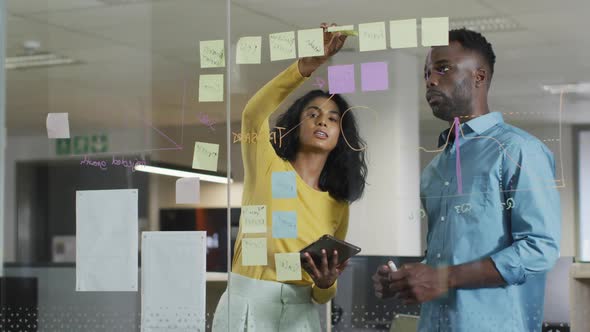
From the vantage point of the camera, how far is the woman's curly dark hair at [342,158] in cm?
284

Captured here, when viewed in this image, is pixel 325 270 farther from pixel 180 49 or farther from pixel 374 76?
pixel 180 49

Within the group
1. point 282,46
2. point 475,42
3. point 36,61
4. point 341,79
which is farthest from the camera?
point 36,61

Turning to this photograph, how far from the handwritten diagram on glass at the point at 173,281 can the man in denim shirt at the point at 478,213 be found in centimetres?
65

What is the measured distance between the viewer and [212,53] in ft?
10.1

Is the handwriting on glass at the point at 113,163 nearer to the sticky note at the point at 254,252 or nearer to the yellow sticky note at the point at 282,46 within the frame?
the sticky note at the point at 254,252

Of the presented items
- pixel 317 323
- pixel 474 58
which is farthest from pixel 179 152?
pixel 474 58

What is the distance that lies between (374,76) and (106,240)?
110 cm

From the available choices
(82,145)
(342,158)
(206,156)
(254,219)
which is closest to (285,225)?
(254,219)

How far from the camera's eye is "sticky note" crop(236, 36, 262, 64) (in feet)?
9.80

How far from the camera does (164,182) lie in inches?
124

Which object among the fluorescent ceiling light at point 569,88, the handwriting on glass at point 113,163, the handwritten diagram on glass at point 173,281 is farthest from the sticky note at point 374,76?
the handwriting on glass at point 113,163

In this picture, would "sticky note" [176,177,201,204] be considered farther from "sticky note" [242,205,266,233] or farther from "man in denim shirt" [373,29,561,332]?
"man in denim shirt" [373,29,561,332]

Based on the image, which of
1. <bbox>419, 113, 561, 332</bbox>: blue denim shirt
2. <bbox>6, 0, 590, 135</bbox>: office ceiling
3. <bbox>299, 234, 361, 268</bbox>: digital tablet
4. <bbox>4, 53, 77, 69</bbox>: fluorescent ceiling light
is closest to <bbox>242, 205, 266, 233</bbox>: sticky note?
<bbox>299, 234, 361, 268</bbox>: digital tablet

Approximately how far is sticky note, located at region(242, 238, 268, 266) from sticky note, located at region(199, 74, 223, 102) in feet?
1.57
